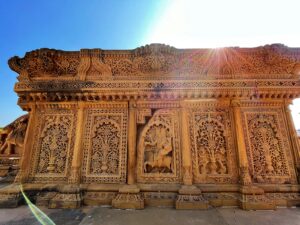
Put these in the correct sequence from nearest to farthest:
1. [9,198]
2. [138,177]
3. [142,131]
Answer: [9,198]
[138,177]
[142,131]

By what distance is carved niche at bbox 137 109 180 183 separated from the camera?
4316 millimetres

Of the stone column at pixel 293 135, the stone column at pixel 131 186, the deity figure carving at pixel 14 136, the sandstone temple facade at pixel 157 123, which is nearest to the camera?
the stone column at pixel 131 186

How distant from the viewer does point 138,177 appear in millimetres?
4336

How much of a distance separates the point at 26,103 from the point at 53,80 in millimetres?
1014

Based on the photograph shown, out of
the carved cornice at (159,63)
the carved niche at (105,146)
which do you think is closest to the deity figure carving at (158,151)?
the carved niche at (105,146)

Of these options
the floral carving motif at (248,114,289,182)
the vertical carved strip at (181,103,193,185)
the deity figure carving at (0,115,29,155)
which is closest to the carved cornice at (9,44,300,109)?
the vertical carved strip at (181,103,193,185)

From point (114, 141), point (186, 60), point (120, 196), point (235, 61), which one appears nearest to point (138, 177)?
point (120, 196)

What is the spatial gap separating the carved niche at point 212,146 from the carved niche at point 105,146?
6.32ft

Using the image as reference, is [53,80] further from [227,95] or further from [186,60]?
[227,95]

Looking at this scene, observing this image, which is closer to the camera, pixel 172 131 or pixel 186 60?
pixel 172 131

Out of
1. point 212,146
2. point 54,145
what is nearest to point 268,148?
point 212,146

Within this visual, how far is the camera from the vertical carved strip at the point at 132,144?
13.9ft

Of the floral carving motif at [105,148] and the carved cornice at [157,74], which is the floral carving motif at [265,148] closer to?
the carved cornice at [157,74]

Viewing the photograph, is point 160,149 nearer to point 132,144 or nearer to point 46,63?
point 132,144
